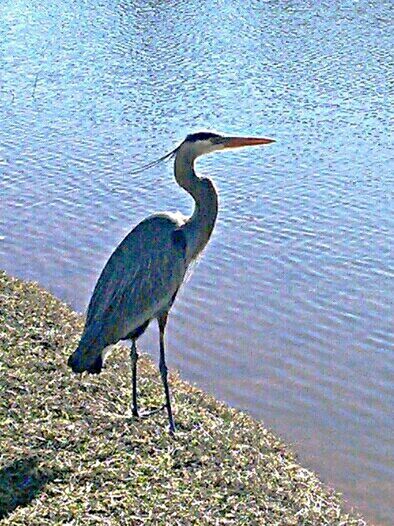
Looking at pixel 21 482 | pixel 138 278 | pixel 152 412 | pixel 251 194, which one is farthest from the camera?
pixel 251 194

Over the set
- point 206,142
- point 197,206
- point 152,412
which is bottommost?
point 152,412

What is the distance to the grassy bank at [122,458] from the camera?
5.22 metres

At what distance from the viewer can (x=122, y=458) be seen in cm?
574

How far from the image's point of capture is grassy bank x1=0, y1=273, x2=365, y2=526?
5.22 metres

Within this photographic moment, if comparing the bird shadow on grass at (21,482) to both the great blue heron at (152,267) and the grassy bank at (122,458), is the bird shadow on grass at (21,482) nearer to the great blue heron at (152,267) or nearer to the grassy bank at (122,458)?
the grassy bank at (122,458)

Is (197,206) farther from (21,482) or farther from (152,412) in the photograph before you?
(21,482)

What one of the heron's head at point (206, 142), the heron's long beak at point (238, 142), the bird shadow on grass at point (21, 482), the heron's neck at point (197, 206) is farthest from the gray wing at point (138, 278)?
the bird shadow on grass at point (21, 482)

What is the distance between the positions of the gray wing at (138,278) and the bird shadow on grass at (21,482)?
110 cm

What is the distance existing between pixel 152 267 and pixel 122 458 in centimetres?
129

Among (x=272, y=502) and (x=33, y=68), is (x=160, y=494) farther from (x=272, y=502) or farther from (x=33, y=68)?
(x=33, y=68)

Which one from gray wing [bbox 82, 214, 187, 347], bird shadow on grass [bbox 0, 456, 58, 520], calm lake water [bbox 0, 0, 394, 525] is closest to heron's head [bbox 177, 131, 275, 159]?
gray wing [bbox 82, 214, 187, 347]

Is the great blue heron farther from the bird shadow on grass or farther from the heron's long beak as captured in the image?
the bird shadow on grass

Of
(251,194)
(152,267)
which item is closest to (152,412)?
(152,267)

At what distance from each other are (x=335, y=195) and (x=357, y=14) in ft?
44.6
